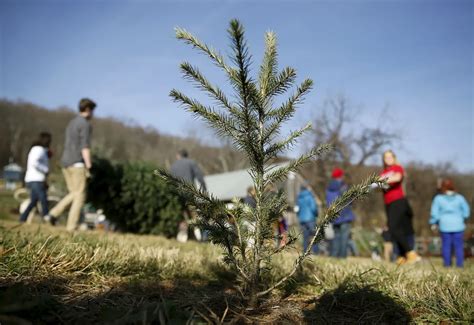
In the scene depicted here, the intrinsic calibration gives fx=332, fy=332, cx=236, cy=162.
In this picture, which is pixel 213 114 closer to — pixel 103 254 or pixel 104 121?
pixel 103 254

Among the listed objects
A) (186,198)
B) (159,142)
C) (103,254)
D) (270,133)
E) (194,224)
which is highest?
(159,142)

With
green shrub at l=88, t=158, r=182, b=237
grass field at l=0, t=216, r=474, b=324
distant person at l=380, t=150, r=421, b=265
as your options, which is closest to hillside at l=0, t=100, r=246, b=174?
green shrub at l=88, t=158, r=182, b=237

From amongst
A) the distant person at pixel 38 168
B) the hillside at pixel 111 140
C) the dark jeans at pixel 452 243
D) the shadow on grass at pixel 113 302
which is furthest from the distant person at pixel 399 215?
the hillside at pixel 111 140

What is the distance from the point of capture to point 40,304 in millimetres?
1410

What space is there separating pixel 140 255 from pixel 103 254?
1.15 ft

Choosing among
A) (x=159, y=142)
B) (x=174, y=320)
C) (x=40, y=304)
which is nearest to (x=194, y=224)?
(x=174, y=320)

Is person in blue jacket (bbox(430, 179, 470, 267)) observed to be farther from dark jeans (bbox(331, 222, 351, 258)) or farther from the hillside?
the hillside

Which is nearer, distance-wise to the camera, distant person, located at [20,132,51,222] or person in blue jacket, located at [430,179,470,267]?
person in blue jacket, located at [430,179,470,267]

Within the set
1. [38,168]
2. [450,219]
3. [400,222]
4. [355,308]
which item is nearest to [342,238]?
[400,222]

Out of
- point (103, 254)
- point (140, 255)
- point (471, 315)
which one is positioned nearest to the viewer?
point (471, 315)

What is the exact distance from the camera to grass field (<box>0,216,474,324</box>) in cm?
146

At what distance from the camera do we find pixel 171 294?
196cm

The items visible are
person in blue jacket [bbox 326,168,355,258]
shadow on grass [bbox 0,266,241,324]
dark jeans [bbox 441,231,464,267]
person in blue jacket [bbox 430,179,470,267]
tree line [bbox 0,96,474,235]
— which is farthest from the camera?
tree line [bbox 0,96,474,235]

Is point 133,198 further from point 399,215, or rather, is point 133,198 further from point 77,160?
point 399,215
